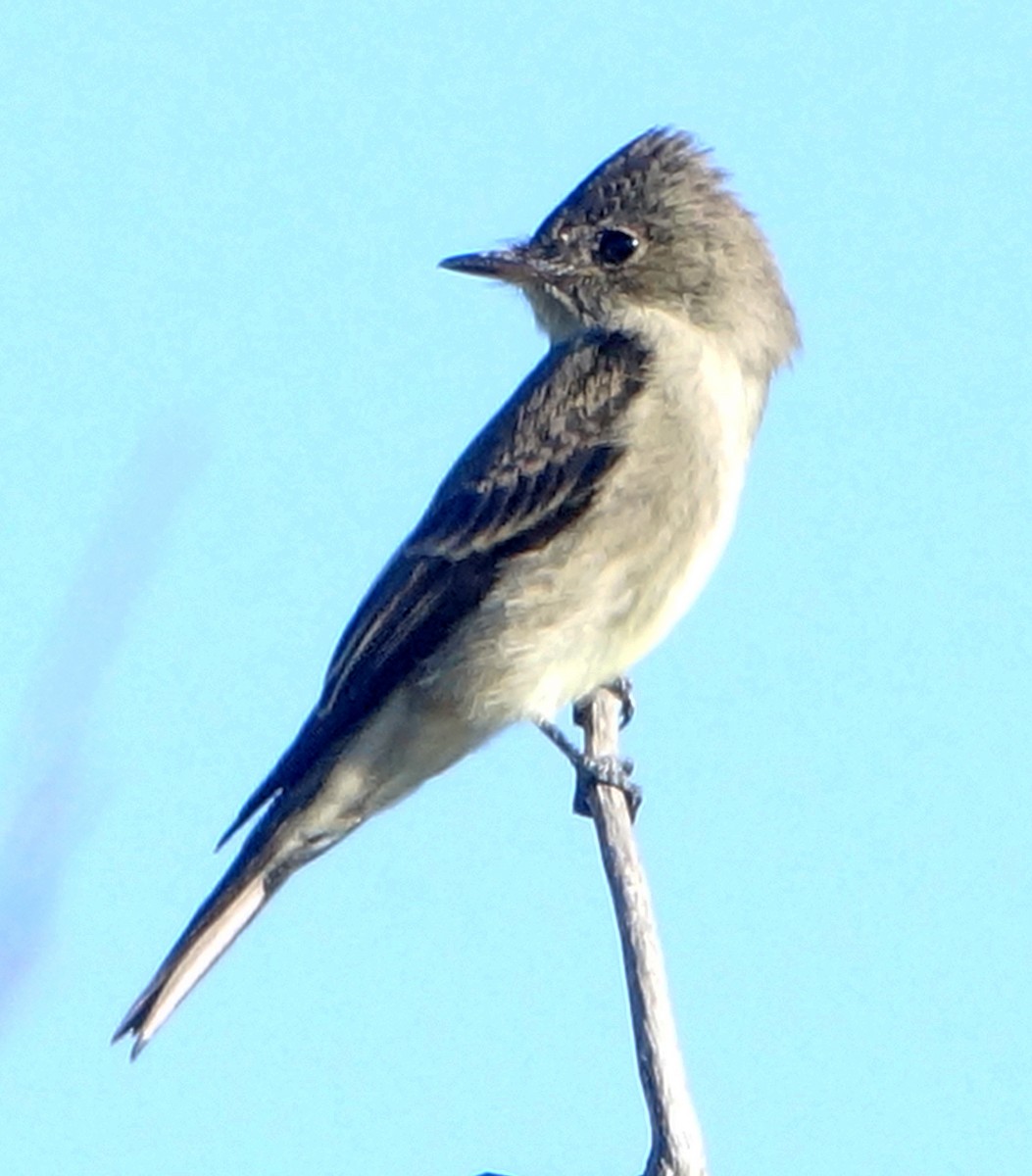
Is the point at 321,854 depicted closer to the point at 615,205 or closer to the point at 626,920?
the point at 626,920

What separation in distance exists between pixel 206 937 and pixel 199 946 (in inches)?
1.6

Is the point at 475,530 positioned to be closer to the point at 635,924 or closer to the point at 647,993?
the point at 635,924

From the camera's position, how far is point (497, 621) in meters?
7.69

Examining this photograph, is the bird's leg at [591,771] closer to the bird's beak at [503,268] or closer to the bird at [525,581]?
the bird at [525,581]

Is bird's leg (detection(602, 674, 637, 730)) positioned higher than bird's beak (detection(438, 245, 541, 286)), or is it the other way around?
bird's beak (detection(438, 245, 541, 286))

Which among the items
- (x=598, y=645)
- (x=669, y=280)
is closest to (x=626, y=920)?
(x=598, y=645)

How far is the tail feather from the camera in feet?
23.3

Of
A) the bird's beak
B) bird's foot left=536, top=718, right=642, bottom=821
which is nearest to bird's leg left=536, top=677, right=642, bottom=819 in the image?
bird's foot left=536, top=718, right=642, bottom=821

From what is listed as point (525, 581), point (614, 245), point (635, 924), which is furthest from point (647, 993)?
point (614, 245)

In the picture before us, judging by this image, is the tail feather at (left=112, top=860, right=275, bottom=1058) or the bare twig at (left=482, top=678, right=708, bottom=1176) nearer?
the bare twig at (left=482, top=678, right=708, bottom=1176)

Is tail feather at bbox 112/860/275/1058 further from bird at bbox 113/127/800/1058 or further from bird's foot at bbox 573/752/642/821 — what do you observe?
bird's foot at bbox 573/752/642/821

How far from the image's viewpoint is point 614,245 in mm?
8469

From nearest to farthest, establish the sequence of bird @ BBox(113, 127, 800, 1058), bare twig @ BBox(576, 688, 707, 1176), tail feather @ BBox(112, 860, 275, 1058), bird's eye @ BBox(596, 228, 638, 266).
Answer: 1. bare twig @ BBox(576, 688, 707, 1176)
2. tail feather @ BBox(112, 860, 275, 1058)
3. bird @ BBox(113, 127, 800, 1058)
4. bird's eye @ BBox(596, 228, 638, 266)

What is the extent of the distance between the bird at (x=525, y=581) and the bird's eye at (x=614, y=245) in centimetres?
30
